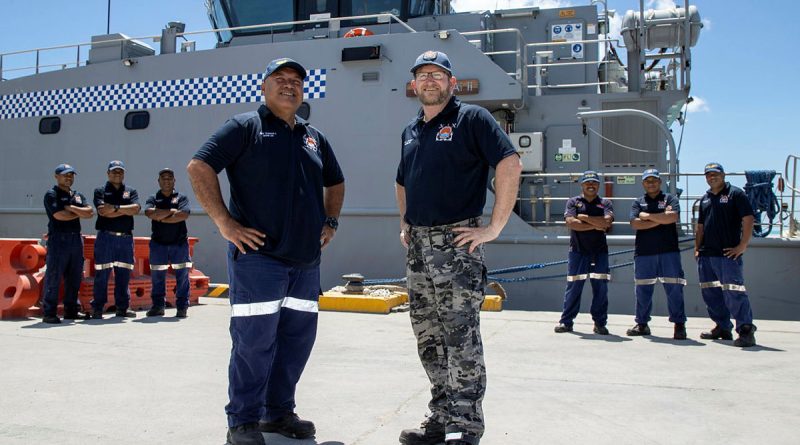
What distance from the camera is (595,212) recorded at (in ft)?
19.3

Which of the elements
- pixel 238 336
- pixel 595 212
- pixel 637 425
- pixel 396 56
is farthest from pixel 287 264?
pixel 396 56

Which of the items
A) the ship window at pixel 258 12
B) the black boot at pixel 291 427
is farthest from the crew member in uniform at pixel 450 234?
the ship window at pixel 258 12

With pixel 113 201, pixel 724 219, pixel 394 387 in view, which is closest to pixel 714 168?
pixel 724 219

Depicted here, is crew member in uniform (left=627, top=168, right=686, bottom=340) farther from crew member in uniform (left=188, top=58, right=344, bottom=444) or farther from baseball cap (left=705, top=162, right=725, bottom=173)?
crew member in uniform (left=188, top=58, right=344, bottom=444)

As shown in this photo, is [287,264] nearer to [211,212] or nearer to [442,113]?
[211,212]

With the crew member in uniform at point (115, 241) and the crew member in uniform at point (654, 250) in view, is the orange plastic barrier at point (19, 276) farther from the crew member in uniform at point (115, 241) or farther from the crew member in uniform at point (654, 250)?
the crew member in uniform at point (654, 250)

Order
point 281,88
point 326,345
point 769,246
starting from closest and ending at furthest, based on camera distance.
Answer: point 281,88
point 326,345
point 769,246

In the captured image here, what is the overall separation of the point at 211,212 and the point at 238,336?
0.50m

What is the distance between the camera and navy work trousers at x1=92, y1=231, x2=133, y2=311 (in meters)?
A: 6.33

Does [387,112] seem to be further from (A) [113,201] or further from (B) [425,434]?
(B) [425,434]

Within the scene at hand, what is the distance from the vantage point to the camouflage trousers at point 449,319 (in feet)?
8.13

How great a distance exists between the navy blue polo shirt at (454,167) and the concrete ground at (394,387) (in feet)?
3.08

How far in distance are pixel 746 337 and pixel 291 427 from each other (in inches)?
154

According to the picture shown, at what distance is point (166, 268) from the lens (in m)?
6.68
